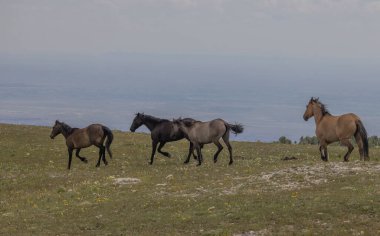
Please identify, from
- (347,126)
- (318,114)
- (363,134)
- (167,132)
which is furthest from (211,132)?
(363,134)

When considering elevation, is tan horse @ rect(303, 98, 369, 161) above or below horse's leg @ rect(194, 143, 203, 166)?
above

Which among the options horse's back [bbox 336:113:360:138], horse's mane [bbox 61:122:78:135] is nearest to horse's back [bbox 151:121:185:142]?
horse's mane [bbox 61:122:78:135]

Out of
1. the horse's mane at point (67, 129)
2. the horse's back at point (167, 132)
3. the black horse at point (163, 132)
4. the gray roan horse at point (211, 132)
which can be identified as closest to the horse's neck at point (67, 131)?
the horse's mane at point (67, 129)

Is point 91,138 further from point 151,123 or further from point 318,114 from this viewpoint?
point 318,114

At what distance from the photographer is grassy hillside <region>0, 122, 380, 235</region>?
62.6 ft

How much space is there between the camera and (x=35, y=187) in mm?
28547

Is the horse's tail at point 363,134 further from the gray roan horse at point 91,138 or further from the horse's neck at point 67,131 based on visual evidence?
the horse's neck at point 67,131

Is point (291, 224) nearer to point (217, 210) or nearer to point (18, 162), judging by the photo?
point (217, 210)

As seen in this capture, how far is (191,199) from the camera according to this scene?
22.8 meters

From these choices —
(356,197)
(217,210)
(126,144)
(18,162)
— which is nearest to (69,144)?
(18,162)

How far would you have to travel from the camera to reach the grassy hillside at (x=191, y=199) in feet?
62.6

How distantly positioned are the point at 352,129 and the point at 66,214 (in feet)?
43.3

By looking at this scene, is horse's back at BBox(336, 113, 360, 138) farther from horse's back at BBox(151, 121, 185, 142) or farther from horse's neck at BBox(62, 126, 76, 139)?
horse's neck at BBox(62, 126, 76, 139)

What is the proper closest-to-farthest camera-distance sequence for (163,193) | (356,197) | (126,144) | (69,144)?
(356,197), (163,193), (69,144), (126,144)
